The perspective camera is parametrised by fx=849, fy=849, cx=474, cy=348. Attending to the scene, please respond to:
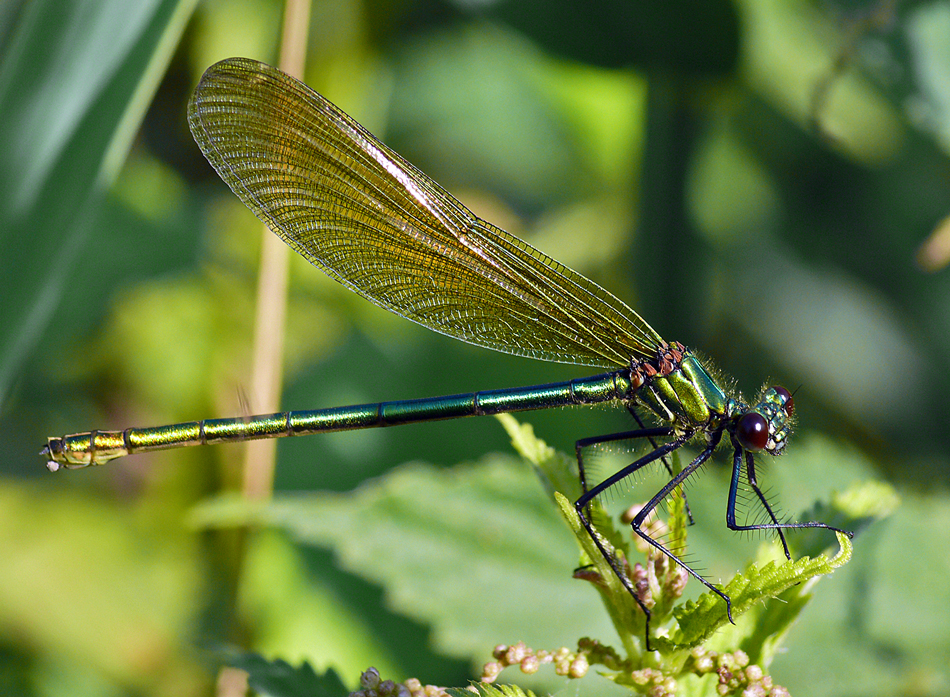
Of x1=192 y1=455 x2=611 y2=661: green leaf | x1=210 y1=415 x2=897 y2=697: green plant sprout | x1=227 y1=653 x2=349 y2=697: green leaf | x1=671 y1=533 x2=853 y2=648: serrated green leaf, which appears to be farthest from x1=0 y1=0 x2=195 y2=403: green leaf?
x1=671 y1=533 x2=853 y2=648: serrated green leaf

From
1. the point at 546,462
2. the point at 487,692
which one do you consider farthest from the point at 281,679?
the point at 546,462

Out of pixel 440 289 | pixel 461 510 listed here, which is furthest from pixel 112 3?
pixel 461 510

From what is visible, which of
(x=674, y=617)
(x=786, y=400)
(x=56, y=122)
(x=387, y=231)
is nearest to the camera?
(x=674, y=617)

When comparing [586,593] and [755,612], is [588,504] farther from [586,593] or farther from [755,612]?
[586,593]

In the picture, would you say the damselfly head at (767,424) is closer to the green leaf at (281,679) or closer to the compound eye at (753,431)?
the compound eye at (753,431)

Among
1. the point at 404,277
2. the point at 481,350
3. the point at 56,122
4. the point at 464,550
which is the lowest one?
the point at 464,550

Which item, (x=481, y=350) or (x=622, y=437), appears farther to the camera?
(x=481, y=350)

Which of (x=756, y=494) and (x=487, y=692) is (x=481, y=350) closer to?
(x=756, y=494)

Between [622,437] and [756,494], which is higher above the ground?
[622,437]
